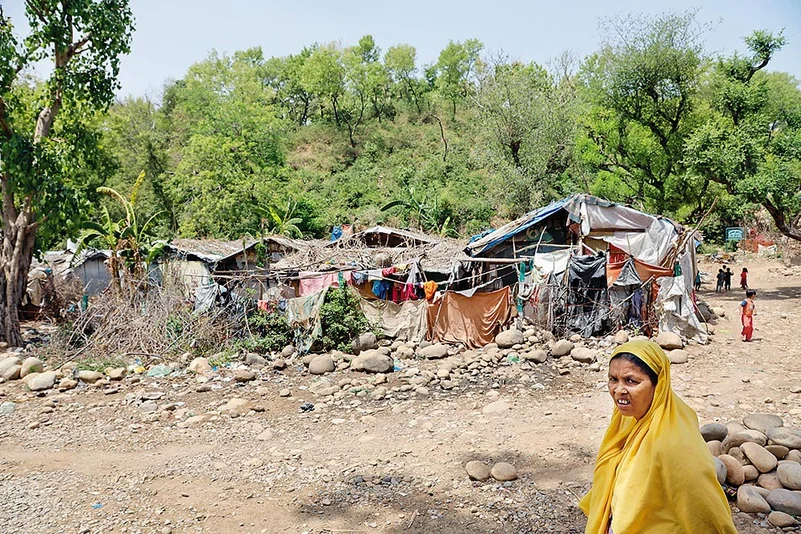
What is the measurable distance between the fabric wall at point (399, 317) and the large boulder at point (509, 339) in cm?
173

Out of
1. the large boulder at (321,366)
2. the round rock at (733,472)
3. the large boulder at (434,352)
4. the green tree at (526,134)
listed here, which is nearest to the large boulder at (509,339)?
the large boulder at (434,352)

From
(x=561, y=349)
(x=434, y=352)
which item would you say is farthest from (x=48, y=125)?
(x=561, y=349)

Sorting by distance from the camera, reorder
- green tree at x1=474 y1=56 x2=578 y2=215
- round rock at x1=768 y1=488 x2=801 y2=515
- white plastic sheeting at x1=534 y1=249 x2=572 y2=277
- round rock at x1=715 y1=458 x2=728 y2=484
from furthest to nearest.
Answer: green tree at x1=474 y1=56 x2=578 y2=215
white plastic sheeting at x1=534 y1=249 x2=572 y2=277
round rock at x1=715 y1=458 x2=728 y2=484
round rock at x1=768 y1=488 x2=801 y2=515

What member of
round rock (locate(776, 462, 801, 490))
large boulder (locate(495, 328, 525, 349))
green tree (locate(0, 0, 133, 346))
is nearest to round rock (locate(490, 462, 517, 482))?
round rock (locate(776, 462, 801, 490))

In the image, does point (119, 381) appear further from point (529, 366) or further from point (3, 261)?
point (529, 366)

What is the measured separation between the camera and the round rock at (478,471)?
5.18 metres

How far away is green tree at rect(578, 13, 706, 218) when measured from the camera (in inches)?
684

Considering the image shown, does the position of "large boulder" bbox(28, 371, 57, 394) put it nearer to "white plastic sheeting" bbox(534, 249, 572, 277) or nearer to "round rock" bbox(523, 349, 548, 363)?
"round rock" bbox(523, 349, 548, 363)

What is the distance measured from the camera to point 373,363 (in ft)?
32.1

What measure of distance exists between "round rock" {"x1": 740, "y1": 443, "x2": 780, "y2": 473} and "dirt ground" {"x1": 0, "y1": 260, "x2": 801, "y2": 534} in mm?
642

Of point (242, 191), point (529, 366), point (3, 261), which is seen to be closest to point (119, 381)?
point (3, 261)

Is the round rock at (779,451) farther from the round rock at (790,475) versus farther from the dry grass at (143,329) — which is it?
the dry grass at (143,329)

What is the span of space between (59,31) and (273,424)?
10.3 metres

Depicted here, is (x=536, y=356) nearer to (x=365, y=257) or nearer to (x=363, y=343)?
(x=363, y=343)
